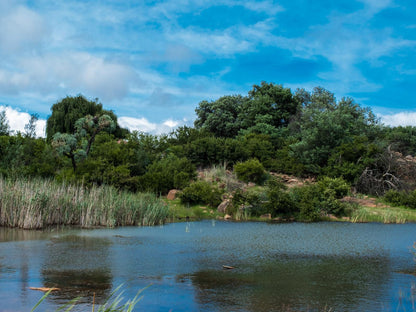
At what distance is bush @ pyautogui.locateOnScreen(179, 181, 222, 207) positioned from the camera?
2214cm

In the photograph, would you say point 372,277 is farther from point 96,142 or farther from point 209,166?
point 96,142

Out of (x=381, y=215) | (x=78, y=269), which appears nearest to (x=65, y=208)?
(x=78, y=269)

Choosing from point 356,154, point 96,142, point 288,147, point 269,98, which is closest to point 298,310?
point 356,154

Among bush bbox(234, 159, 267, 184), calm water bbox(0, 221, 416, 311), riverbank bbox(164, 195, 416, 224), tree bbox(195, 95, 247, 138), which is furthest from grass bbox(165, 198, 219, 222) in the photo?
tree bbox(195, 95, 247, 138)

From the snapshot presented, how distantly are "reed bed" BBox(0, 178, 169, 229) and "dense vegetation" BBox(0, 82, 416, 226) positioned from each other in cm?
23

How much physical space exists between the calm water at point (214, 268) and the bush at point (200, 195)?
6.24 metres

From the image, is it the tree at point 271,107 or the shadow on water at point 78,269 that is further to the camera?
the tree at point 271,107

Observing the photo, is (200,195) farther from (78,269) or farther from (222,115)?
(222,115)

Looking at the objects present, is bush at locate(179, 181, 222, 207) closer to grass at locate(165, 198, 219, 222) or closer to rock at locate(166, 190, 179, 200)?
grass at locate(165, 198, 219, 222)

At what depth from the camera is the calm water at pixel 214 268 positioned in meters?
7.05

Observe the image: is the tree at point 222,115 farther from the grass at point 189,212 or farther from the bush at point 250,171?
the grass at point 189,212

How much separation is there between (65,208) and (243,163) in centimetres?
1350

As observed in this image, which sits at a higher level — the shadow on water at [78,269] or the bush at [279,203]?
the bush at [279,203]

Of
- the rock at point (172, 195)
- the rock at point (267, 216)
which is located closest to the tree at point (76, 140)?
the rock at point (172, 195)
